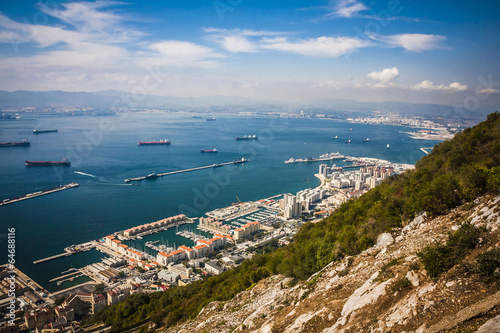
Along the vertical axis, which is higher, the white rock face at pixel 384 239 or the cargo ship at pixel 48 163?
the white rock face at pixel 384 239

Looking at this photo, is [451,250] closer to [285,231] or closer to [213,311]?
[213,311]

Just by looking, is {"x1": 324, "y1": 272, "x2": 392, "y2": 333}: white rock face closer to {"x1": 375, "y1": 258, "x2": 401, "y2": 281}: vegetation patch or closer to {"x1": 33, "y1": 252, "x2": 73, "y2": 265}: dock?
{"x1": 375, "y1": 258, "x2": 401, "y2": 281}: vegetation patch

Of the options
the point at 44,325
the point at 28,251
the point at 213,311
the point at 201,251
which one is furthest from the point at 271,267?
the point at 28,251

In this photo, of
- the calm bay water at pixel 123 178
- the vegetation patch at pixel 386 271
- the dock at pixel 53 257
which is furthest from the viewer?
the calm bay water at pixel 123 178

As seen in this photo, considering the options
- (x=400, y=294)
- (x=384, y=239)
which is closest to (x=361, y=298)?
(x=400, y=294)

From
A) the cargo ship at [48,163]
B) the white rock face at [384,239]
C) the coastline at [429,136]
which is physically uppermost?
the coastline at [429,136]

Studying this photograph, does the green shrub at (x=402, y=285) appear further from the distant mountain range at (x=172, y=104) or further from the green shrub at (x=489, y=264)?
the distant mountain range at (x=172, y=104)

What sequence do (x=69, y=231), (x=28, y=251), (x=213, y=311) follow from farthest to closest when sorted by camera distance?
(x=69, y=231) < (x=28, y=251) < (x=213, y=311)

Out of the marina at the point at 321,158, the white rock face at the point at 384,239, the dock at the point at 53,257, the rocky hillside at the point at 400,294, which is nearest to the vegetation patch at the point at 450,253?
the rocky hillside at the point at 400,294
